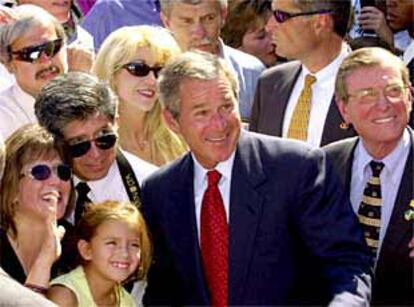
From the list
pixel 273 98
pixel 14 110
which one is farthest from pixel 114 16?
pixel 14 110

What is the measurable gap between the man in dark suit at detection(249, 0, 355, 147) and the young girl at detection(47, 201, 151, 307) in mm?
1473

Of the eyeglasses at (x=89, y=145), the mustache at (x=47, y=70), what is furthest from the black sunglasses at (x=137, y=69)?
the eyeglasses at (x=89, y=145)

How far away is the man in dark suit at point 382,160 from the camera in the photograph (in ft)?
15.2

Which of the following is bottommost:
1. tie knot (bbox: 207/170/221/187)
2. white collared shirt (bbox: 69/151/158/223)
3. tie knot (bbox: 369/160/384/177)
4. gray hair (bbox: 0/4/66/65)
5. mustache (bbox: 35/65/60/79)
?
white collared shirt (bbox: 69/151/158/223)

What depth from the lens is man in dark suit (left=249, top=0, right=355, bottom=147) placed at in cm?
584

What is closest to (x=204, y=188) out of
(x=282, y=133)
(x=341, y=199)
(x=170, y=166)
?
(x=170, y=166)

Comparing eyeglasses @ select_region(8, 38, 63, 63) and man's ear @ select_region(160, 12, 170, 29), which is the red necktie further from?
man's ear @ select_region(160, 12, 170, 29)

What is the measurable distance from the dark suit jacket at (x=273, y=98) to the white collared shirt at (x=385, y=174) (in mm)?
917

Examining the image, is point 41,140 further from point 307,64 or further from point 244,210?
point 307,64

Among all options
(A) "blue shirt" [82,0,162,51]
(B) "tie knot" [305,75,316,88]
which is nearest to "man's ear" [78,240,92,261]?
(B) "tie knot" [305,75,316,88]

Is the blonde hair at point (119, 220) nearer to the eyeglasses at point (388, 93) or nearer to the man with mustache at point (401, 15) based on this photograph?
the eyeglasses at point (388, 93)

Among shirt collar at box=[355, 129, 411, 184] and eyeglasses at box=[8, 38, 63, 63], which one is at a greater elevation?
eyeglasses at box=[8, 38, 63, 63]

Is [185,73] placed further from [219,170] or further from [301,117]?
[301,117]

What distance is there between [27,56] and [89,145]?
73 centimetres
